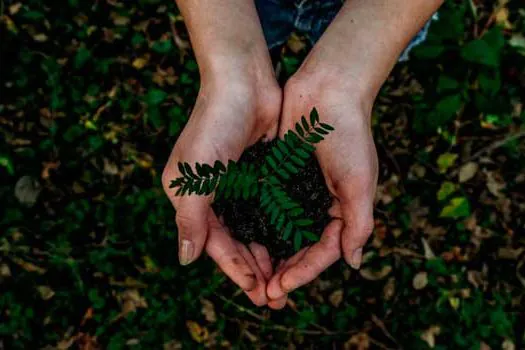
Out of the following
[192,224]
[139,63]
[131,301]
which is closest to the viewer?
[192,224]

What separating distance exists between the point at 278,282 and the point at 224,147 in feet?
2.58

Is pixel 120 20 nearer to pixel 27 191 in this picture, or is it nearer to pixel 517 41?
pixel 27 191

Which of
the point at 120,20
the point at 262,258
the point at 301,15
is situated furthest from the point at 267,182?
the point at 120,20

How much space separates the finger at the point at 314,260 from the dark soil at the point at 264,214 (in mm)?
103

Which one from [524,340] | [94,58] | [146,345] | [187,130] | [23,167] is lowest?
[524,340]

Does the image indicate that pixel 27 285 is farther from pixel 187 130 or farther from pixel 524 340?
pixel 524 340

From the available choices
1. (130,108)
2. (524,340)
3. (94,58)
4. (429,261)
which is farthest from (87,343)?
(524,340)

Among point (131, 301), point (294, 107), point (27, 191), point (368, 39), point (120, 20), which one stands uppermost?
point (368, 39)

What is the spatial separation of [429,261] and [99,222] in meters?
2.37

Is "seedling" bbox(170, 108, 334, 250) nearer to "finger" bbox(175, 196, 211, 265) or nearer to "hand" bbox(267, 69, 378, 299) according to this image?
"finger" bbox(175, 196, 211, 265)

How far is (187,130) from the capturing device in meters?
2.68

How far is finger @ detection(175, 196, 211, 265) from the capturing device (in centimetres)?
248

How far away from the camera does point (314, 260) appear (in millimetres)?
2764

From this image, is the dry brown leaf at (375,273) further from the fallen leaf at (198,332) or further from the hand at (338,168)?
the fallen leaf at (198,332)
